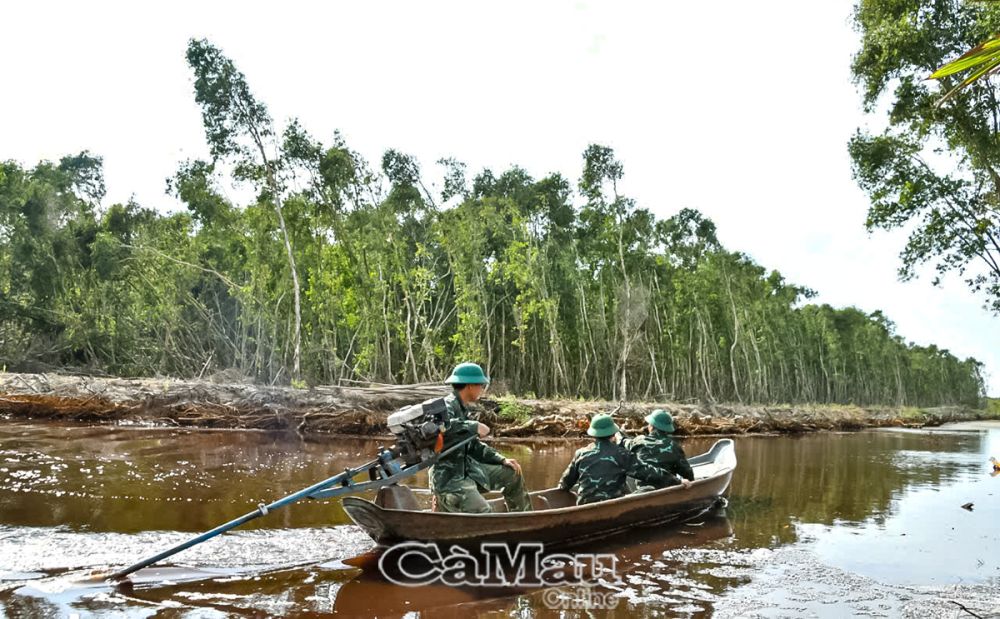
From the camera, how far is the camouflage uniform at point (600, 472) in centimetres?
717

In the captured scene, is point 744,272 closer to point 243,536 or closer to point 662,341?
point 662,341

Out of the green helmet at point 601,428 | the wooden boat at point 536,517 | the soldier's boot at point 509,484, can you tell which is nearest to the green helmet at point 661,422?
the wooden boat at point 536,517

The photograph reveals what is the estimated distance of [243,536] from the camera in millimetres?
6457

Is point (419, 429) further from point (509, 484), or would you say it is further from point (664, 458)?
point (664, 458)

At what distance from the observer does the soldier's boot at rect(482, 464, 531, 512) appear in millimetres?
6410

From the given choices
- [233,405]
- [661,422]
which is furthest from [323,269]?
[661,422]

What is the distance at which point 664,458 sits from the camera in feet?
26.3

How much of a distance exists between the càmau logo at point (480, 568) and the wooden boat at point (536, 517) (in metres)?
0.11

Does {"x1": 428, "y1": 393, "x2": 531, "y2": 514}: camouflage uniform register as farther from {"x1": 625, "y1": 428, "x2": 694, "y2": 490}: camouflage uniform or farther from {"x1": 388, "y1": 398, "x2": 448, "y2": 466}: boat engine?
{"x1": 625, "y1": 428, "x2": 694, "y2": 490}: camouflage uniform

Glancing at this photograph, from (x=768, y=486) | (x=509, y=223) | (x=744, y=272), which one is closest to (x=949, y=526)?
(x=768, y=486)

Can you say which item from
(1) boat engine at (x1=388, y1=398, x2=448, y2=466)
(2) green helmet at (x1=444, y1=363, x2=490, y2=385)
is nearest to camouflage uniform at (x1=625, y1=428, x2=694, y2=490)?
(2) green helmet at (x1=444, y1=363, x2=490, y2=385)

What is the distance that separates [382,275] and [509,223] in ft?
23.3

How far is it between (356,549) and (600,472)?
8.65 ft

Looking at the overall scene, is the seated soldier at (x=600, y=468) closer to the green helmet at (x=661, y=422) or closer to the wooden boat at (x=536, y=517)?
the wooden boat at (x=536, y=517)
